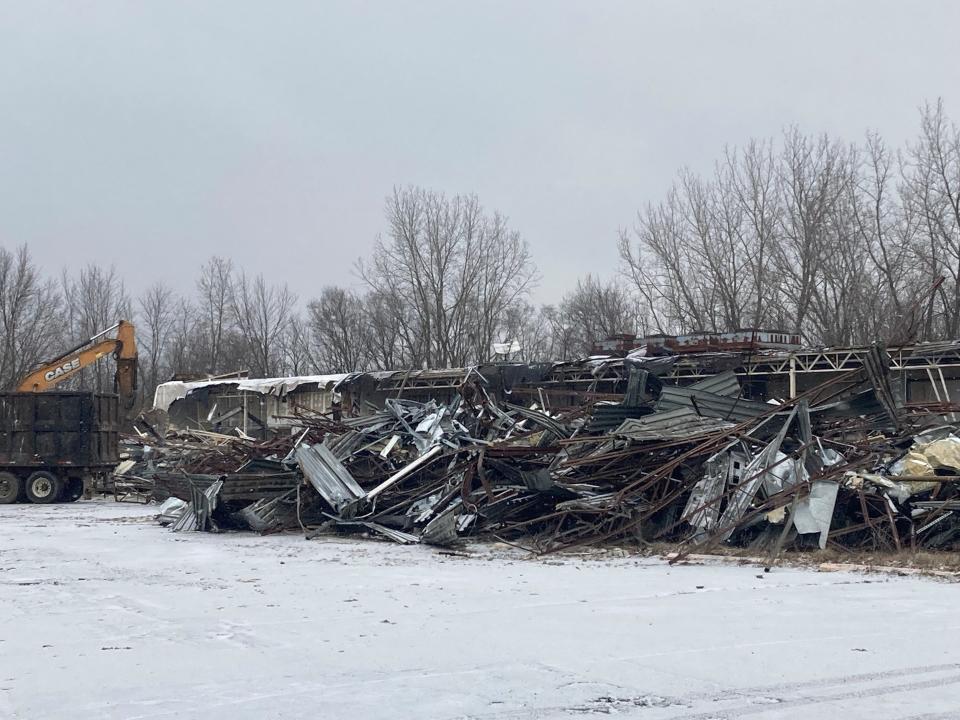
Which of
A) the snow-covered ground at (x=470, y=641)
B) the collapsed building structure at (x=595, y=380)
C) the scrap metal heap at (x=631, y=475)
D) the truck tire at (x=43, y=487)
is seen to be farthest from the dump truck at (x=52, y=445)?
the snow-covered ground at (x=470, y=641)

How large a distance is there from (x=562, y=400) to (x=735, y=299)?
17.3 metres

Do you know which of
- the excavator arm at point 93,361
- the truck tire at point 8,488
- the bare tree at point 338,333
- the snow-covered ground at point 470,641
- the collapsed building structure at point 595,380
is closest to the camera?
the snow-covered ground at point 470,641

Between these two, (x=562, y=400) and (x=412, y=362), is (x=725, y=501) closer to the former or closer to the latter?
(x=562, y=400)

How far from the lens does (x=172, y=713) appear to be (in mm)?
5520

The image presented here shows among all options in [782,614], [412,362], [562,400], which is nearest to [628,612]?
[782,614]

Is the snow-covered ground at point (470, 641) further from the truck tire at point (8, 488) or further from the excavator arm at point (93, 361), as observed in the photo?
the excavator arm at point (93, 361)

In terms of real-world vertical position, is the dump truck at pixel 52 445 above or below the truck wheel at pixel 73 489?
above

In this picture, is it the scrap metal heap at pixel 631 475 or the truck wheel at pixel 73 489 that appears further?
the truck wheel at pixel 73 489

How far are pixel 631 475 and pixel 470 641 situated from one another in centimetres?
703

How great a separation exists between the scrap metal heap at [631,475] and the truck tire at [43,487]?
789cm

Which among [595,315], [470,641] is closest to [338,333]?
[595,315]

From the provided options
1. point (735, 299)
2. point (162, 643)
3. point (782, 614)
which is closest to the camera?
point (162, 643)

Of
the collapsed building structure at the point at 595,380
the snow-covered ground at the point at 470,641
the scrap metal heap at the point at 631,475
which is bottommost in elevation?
the snow-covered ground at the point at 470,641

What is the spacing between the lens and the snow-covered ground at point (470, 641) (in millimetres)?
5727
